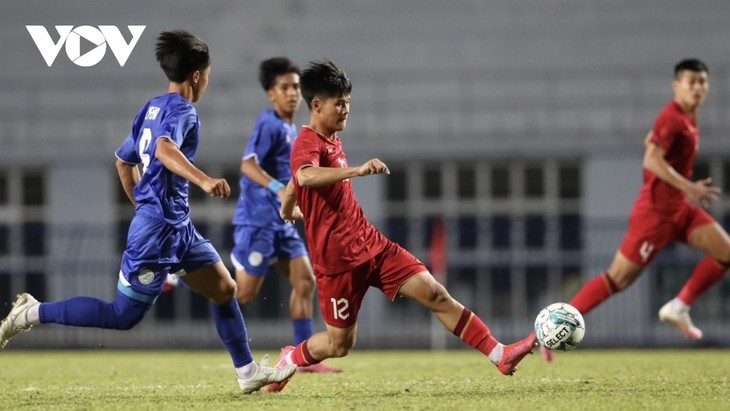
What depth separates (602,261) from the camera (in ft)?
52.3

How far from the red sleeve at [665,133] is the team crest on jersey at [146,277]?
13.8 ft

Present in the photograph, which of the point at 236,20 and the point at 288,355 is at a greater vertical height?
the point at 236,20

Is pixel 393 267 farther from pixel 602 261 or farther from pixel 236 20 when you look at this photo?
pixel 236 20

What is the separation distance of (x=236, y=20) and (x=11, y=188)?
5.11m

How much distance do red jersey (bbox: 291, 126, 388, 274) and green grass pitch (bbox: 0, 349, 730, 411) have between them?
30.6 inches

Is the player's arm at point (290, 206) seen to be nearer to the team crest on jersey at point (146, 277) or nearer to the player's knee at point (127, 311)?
the team crest on jersey at point (146, 277)

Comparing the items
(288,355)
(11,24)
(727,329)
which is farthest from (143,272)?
(11,24)

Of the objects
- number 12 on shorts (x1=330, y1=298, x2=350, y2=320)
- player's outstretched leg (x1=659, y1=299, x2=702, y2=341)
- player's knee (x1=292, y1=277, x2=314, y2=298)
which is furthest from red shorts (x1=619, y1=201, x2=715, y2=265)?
number 12 on shorts (x1=330, y1=298, x2=350, y2=320)

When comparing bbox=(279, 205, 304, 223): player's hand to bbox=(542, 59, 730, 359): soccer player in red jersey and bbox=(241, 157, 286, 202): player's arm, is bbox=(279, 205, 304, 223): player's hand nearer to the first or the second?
bbox=(241, 157, 286, 202): player's arm

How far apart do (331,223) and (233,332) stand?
921 millimetres

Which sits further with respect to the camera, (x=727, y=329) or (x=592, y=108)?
(x=592, y=108)

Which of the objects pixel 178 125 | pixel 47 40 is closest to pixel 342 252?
pixel 178 125

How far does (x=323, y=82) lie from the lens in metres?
6.38

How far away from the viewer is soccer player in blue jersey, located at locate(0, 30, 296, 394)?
6246mm
